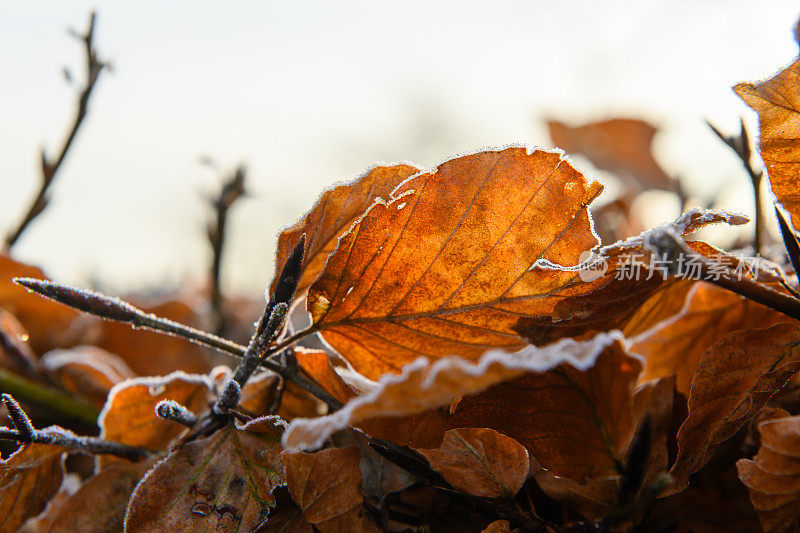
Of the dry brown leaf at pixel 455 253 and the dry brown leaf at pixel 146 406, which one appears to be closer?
the dry brown leaf at pixel 455 253

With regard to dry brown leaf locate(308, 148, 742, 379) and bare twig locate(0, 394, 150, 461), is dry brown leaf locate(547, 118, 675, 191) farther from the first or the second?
bare twig locate(0, 394, 150, 461)

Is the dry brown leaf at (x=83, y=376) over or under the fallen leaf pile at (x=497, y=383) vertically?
under

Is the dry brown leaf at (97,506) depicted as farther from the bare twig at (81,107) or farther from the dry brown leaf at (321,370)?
the bare twig at (81,107)

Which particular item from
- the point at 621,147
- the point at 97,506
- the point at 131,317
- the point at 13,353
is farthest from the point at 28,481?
the point at 621,147

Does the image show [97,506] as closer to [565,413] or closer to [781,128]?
[565,413]

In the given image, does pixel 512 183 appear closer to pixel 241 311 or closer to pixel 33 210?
pixel 33 210

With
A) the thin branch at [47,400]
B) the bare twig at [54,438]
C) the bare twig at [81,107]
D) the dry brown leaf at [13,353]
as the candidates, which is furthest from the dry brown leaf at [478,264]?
the bare twig at [81,107]

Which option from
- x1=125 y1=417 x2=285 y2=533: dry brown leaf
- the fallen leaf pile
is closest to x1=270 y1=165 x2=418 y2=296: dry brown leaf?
the fallen leaf pile
